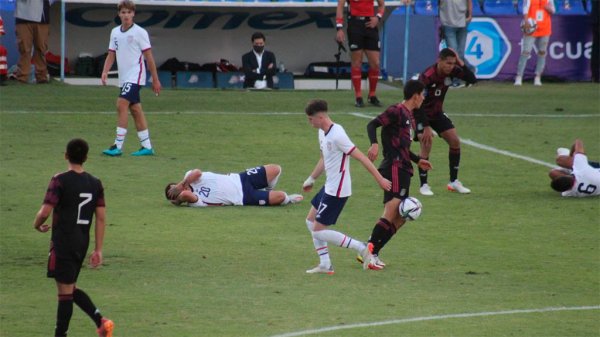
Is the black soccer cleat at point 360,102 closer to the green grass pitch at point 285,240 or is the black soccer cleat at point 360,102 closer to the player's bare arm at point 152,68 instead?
the green grass pitch at point 285,240

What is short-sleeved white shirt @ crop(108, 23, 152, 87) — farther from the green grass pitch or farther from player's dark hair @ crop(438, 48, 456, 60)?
player's dark hair @ crop(438, 48, 456, 60)

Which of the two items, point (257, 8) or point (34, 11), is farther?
point (257, 8)

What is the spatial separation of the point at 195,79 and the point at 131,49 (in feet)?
32.1

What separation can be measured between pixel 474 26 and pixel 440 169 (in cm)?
1055

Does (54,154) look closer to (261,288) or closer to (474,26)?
(261,288)

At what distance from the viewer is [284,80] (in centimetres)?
2806

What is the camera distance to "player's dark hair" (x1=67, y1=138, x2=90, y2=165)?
932 centimetres

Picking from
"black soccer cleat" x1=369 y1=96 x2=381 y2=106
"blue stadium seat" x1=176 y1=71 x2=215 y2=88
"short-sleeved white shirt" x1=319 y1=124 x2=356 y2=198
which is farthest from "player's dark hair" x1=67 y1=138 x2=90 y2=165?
"blue stadium seat" x1=176 y1=71 x2=215 y2=88

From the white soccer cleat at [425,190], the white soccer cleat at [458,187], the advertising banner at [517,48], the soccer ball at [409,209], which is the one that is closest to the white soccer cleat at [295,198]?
the white soccer cleat at [425,190]

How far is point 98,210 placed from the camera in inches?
375

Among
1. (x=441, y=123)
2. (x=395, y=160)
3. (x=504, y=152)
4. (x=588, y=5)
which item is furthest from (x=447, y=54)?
(x=588, y=5)

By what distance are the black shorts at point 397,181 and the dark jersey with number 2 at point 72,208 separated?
3890mm

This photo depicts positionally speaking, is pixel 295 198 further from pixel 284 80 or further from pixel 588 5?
pixel 588 5

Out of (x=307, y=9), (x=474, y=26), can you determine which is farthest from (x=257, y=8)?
(x=474, y=26)
